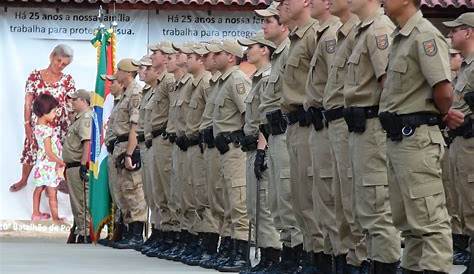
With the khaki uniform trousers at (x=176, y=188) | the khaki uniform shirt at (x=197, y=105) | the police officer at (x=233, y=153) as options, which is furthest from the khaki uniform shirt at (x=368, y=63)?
the khaki uniform trousers at (x=176, y=188)

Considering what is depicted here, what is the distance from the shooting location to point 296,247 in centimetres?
1096

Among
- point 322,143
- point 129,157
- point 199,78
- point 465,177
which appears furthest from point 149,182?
point 322,143

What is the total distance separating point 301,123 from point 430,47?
2.36 metres

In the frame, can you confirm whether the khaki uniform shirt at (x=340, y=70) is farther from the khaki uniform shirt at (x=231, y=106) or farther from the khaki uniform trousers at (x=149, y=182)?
the khaki uniform trousers at (x=149, y=182)

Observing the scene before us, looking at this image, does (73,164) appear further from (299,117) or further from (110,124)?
(299,117)

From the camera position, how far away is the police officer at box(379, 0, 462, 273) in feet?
26.1

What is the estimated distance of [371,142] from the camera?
880 centimetres

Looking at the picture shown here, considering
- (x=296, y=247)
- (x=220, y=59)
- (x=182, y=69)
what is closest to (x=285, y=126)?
(x=296, y=247)

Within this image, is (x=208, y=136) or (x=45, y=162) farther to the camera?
(x=45, y=162)

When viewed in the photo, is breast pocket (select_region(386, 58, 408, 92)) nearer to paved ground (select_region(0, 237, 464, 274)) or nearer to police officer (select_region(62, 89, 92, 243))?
paved ground (select_region(0, 237, 464, 274))

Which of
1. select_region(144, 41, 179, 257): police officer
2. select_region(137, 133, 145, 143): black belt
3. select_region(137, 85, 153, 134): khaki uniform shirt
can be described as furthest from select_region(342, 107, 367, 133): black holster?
select_region(137, 133, 145, 143): black belt

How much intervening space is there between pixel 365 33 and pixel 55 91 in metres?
11.8

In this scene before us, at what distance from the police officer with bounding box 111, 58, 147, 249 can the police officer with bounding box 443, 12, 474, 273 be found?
20.5 ft

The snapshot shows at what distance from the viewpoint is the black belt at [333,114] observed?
9430 mm
